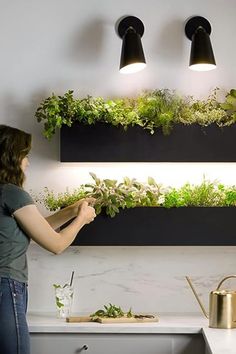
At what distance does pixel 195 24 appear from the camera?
421 centimetres

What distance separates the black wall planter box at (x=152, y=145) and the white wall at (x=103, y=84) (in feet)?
0.59

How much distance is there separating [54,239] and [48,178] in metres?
0.80

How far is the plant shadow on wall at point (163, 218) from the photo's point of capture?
4.02m

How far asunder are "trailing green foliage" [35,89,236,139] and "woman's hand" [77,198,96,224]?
438 mm

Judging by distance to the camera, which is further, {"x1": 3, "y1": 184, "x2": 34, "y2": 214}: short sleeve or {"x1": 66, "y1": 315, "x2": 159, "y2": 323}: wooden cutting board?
{"x1": 66, "y1": 315, "x2": 159, "y2": 323}: wooden cutting board

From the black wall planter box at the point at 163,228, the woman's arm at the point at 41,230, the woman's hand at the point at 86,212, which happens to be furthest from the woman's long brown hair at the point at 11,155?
the black wall planter box at the point at 163,228

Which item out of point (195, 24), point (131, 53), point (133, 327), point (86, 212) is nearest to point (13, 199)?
point (86, 212)

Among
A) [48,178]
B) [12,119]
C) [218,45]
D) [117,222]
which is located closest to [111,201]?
[117,222]

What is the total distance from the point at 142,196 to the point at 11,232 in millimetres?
905

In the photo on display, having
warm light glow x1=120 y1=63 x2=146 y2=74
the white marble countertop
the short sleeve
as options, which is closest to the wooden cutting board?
the white marble countertop

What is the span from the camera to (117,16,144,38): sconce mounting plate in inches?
166

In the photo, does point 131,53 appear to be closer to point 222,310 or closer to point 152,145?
point 152,145

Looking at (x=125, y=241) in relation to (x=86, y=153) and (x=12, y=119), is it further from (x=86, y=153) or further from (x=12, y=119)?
(x=12, y=119)

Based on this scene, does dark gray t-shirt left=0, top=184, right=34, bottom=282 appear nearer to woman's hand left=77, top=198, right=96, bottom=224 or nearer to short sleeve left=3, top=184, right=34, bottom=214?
short sleeve left=3, top=184, right=34, bottom=214
